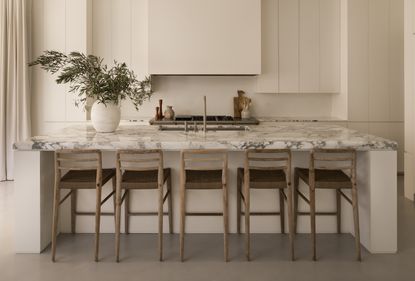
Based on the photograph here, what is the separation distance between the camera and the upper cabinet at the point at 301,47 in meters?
6.73

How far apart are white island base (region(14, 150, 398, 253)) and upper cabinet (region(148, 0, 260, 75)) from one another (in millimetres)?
2659

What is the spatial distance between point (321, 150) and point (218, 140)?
31.9 inches

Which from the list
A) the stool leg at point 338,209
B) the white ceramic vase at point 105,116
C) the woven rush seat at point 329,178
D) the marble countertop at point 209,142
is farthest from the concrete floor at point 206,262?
the white ceramic vase at point 105,116

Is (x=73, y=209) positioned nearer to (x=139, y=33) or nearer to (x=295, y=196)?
(x=295, y=196)

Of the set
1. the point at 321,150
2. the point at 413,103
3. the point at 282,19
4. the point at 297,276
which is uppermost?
the point at 282,19

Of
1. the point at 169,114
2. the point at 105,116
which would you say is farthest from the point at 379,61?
the point at 105,116

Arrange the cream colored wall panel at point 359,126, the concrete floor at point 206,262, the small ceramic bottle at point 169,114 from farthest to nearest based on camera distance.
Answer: the small ceramic bottle at point 169,114, the cream colored wall panel at point 359,126, the concrete floor at point 206,262

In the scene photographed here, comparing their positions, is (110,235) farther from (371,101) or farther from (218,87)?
(371,101)

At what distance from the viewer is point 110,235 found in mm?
4086

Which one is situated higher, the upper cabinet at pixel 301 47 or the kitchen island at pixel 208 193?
the upper cabinet at pixel 301 47

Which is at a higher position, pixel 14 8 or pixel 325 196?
pixel 14 8

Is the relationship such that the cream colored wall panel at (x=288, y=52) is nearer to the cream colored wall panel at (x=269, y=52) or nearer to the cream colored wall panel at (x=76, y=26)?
the cream colored wall panel at (x=269, y=52)

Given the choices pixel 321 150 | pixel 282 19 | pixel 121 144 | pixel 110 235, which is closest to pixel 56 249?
pixel 110 235

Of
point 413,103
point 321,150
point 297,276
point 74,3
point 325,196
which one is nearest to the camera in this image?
point 297,276
